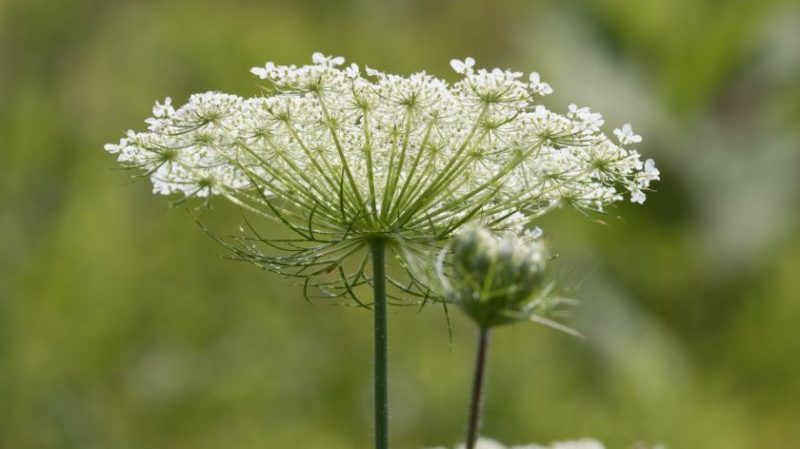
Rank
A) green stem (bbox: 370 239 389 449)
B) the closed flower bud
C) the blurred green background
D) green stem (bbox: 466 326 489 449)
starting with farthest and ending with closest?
the blurred green background
green stem (bbox: 370 239 389 449)
the closed flower bud
green stem (bbox: 466 326 489 449)

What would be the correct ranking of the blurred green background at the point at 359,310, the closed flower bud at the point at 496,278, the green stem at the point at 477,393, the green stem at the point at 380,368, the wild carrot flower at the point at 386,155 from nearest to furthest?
1. the green stem at the point at 477,393
2. the closed flower bud at the point at 496,278
3. the green stem at the point at 380,368
4. the wild carrot flower at the point at 386,155
5. the blurred green background at the point at 359,310

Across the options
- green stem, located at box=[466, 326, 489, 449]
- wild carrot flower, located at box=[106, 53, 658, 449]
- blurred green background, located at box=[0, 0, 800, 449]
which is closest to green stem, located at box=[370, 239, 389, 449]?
wild carrot flower, located at box=[106, 53, 658, 449]

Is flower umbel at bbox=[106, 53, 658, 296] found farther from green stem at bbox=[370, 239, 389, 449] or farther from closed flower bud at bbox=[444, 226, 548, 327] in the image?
closed flower bud at bbox=[444, 226, 548, 327]

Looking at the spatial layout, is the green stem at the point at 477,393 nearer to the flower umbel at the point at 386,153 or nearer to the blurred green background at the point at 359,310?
the flower umbel at the point at 386,153

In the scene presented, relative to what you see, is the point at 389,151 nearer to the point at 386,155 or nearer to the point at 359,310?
the point at 386,155

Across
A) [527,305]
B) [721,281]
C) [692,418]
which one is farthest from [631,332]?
[527,305]

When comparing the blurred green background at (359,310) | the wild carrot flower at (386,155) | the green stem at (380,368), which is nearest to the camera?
the green stem at (380,368)

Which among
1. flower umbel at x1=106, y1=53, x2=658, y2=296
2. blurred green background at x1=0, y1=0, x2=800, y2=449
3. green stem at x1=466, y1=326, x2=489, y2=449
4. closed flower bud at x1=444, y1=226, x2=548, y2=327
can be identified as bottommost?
green stem at x1=466, y1=326, x2=489, y2=449

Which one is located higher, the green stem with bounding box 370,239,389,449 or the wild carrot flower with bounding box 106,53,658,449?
the wild carrot flower with bounding box 106,53,658,449

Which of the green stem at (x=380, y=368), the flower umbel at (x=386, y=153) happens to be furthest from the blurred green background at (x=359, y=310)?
the green stem at (x=380, y=368)
